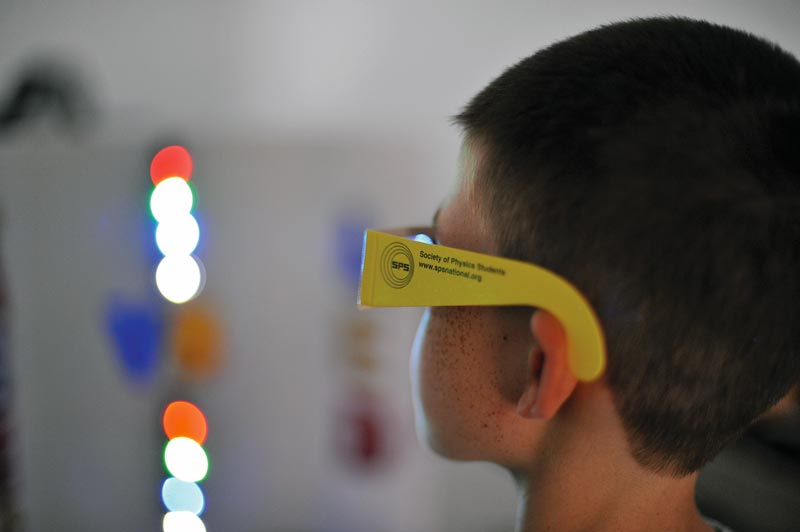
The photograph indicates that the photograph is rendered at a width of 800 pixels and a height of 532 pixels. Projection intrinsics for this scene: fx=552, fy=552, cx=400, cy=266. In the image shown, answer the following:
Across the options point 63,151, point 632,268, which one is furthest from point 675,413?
point 63,151

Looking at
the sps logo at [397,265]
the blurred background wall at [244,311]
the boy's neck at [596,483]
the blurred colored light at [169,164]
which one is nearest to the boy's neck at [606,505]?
the boy's neck at [596,483]

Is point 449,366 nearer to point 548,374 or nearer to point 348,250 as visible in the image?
point 548,374

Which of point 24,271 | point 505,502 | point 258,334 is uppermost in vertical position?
point 24,271

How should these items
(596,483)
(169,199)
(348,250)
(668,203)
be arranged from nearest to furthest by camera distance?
(668,203) → (596,483) → (169,199) → (348,250)

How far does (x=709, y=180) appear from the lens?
0.50 m

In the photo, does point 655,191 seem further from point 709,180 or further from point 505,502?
point 505,502

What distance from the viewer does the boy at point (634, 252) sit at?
506 mm

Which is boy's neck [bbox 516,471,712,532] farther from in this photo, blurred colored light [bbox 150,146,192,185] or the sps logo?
blurred colored light [bbox 150,146,192,185]

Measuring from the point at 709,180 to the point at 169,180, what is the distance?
4.53ft

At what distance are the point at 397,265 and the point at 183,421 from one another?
128 centimetres

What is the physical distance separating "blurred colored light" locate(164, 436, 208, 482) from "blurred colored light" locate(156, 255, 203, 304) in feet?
1.39

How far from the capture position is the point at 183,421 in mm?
1610

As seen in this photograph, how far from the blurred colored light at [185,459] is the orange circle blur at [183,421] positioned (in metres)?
0.02

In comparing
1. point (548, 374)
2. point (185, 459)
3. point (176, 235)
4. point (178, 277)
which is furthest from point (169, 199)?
point (548, 374)
